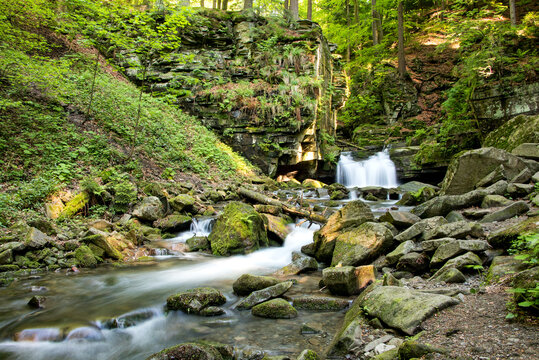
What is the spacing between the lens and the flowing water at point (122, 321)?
136 inches

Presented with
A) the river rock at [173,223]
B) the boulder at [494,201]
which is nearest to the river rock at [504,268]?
the boulder at [494,201]

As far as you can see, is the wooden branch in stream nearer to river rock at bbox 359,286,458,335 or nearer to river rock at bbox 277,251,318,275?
river rock at bbox 277,251,318,275

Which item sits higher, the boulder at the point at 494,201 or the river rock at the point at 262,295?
the boulder at the point at 494,201

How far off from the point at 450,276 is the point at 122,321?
4.34 metres

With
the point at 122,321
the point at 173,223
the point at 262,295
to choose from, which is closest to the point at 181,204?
the point at 173,223

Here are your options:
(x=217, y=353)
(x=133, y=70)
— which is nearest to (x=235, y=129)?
(x=133, y=70)

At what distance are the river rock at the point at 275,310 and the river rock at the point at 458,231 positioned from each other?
275cm

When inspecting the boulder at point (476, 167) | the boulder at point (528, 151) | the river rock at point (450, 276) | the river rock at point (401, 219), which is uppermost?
the boulder at point (528, 151)

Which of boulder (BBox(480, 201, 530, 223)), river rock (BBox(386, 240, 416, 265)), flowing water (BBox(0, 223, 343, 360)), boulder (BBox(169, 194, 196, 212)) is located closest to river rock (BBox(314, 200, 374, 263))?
flowing water (BBox(0, 223, 343, 360))

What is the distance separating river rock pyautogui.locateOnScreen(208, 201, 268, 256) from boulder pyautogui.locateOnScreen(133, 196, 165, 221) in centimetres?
171

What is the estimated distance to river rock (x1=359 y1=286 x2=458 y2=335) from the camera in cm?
271

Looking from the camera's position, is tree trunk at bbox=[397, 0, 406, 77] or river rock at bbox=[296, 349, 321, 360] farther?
tree trunk at bbox=[397, 0, 406, 77]

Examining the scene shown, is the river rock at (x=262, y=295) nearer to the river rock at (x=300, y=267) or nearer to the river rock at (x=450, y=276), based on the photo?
the river rock at (x=300, y=267)

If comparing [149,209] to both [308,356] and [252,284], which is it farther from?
[308,356]
